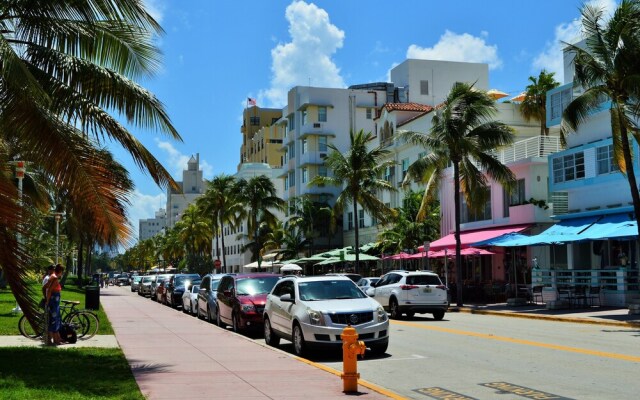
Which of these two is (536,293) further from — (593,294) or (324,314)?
(324,314)

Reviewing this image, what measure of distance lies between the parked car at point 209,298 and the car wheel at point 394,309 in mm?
6278

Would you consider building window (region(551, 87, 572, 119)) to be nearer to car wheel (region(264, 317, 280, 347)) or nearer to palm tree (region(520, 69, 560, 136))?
palm tree (region(520, 69, 560, 136))

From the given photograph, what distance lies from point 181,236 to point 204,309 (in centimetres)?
7794

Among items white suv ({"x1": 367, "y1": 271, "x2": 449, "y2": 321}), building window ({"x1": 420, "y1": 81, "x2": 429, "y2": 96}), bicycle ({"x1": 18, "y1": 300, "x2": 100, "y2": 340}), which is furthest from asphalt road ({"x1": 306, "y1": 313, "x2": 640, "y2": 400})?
building window ({"x1": 420, "y1": 81, "x2": 429, "y2": 96})

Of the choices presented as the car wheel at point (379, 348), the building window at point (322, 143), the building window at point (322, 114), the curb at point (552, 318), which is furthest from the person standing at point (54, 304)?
the building window at point (322, 114)

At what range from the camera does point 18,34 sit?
46.2 feet

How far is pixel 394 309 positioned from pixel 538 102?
26427 millimetres

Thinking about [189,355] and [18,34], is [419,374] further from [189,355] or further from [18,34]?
[18,34]

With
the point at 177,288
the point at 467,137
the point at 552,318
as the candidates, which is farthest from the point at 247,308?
the point at 177,288

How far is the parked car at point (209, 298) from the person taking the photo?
26594 mm

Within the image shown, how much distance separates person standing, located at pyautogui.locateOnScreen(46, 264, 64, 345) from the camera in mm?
15992

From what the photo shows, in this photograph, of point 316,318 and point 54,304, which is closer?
point 316,318

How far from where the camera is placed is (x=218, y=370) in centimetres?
1303

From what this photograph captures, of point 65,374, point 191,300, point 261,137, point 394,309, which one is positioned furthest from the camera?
point 261,137
